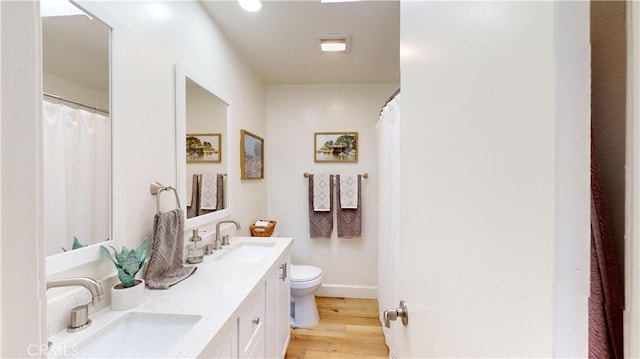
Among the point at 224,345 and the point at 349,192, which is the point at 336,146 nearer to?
the point at 349,192

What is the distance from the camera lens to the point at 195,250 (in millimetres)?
1369

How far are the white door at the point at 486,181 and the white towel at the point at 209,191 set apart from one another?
1303mm

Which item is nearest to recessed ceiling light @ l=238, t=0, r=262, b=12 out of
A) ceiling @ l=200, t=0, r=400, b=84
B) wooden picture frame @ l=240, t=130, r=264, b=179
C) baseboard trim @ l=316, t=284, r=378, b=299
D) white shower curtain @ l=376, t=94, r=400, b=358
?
ceiling @ l=200, t=0, r=400, b=84

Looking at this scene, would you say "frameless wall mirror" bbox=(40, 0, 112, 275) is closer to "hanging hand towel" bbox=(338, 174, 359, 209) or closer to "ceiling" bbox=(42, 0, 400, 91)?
"ceiling" bbox=(42, 0, 400, 91)

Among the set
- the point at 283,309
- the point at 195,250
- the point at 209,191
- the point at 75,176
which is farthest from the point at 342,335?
the point at 75,176

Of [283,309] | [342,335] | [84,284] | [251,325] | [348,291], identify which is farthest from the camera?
[348,291]

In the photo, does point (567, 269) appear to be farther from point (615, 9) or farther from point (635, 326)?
point (615, 9)

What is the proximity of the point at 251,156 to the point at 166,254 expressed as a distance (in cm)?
134

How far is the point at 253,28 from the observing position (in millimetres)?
1767

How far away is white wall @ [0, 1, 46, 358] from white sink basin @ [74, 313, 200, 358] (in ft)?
2.27

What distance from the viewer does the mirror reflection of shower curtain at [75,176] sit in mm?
792

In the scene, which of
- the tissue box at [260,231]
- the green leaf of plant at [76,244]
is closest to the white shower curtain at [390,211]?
the tissue box at [260,231]

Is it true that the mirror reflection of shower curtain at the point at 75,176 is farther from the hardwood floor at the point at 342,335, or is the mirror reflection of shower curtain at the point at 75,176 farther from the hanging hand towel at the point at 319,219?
the hanging hand towel at the point at 319,219

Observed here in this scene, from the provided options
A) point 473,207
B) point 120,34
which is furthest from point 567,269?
point 120,34
